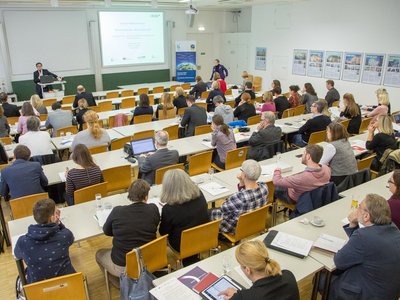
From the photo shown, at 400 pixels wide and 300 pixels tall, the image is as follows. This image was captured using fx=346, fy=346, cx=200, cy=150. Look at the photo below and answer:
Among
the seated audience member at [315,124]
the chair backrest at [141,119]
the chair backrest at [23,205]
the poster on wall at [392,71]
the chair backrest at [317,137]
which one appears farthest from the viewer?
the poster on wall at [392,71]

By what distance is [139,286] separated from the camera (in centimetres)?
265

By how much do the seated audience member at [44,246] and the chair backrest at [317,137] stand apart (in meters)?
4.89

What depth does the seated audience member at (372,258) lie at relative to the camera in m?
2.52

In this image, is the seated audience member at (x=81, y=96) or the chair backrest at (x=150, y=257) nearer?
the chair backrest at (x=150, y=257)

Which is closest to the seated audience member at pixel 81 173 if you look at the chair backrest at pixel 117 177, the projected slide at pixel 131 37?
the chair backrest at pixel 117 177

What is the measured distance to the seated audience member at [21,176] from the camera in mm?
4215

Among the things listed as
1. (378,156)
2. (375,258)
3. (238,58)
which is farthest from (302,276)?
(238,58)

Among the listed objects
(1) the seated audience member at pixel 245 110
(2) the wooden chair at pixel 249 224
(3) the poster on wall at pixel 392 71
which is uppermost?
(3) the poster on wall at pixel 392 71

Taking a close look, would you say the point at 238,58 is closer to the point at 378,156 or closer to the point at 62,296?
the point at 378,156

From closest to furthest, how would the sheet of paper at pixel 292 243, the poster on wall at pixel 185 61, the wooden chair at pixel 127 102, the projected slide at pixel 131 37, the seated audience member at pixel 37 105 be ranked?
the sheet of paper at pixel 292 243
the seated audience member at pixel 37 105
the wooden chair at pixel 127 102
the projected slide at pixel 131 37
the poster on wall at pixel 185 61

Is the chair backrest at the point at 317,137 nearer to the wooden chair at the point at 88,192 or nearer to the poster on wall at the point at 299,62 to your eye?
the wooden chair at the point at 88,192

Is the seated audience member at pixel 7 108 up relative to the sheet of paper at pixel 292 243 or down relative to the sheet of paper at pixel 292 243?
up

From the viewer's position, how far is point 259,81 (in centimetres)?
1437

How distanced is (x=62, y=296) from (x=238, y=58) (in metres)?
14.4
